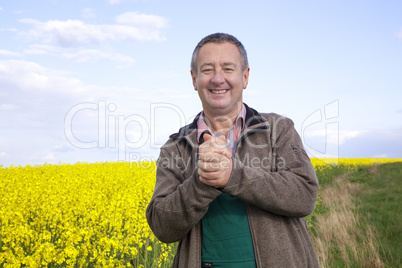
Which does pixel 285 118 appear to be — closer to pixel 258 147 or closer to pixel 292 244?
pixel 258 147

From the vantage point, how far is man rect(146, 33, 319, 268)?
1.55 meters

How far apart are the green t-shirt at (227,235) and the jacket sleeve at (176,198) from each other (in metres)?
0.12

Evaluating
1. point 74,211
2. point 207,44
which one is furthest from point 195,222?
point 74,211

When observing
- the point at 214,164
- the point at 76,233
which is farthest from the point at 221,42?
the point at 76,233

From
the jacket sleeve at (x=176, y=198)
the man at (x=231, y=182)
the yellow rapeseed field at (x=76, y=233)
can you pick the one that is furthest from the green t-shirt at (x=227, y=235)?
the yellow rapeseed field at (x=76, y=233)

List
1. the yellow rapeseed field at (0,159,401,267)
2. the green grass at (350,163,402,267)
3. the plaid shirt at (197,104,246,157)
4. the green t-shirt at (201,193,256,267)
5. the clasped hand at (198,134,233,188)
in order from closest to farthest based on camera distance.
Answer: the clasped hand at (198,134,233,188)
the green t-shirt at (201,193,256,267)
the plaid shirt at (197,104,246,157)
the yellow rapeseed field at (0,159,401,267)
the green grass at (350,163,402,267)

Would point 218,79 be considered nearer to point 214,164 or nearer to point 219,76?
point 219,76

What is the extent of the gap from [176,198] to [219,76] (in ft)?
2.07

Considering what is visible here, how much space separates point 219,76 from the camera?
1775 mm

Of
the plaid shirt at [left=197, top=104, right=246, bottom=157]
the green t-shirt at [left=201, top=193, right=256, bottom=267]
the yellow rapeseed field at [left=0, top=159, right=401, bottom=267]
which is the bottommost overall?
the yellow rapeseed field at [left=0, top=159, right=401, bottom=267]

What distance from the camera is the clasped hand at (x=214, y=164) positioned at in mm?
1462

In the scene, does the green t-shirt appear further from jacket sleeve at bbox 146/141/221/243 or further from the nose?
the nose

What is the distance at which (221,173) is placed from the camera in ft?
4.89

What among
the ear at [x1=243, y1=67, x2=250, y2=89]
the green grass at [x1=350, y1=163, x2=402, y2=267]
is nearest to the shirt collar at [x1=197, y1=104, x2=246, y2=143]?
the ear at [x1=243, y1=67, x2=250, y2=89]
